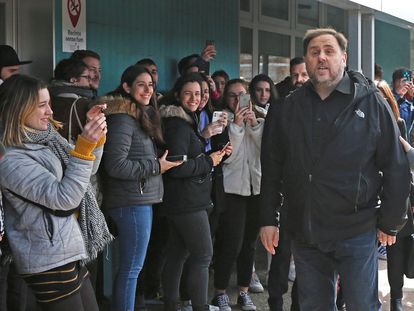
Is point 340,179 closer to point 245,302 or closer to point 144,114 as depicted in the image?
point 144,114

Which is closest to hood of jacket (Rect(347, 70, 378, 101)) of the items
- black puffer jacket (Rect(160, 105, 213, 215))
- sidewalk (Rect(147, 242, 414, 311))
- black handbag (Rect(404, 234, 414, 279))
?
black puffer jacket (Rect(160, 105, 213, 215))

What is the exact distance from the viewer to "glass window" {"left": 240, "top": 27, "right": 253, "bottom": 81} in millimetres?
8872

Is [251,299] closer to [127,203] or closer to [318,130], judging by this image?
[127,203]

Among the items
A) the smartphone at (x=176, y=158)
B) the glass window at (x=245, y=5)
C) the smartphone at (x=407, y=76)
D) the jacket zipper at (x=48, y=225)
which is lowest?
the jacket zipper at (x=48, y=225)

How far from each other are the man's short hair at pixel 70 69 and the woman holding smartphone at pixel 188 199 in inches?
25.1

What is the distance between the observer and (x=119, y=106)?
4488 millimetres

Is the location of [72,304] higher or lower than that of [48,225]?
lower

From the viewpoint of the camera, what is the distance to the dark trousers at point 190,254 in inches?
184

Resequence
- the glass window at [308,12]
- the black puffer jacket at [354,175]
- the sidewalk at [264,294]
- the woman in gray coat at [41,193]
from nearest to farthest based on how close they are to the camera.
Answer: the woman in gray coat at [41,193] < the black puffer jacket at [354,175] < the sidewalk at [264,294] < the glass window at [308,12]

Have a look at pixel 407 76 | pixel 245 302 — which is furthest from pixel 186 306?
pixel 407 76

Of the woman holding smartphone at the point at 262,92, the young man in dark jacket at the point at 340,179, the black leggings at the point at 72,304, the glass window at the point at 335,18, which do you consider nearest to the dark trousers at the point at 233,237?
the woman holding smartphone at the point at 262,92

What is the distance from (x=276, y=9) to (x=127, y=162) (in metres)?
5.98

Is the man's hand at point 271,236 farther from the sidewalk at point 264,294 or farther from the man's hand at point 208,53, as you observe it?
the man's hand at point 208,53

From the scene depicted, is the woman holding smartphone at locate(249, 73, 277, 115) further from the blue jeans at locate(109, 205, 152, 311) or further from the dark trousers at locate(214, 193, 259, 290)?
the blue jeans at locate(109, 205, 152, 311)
